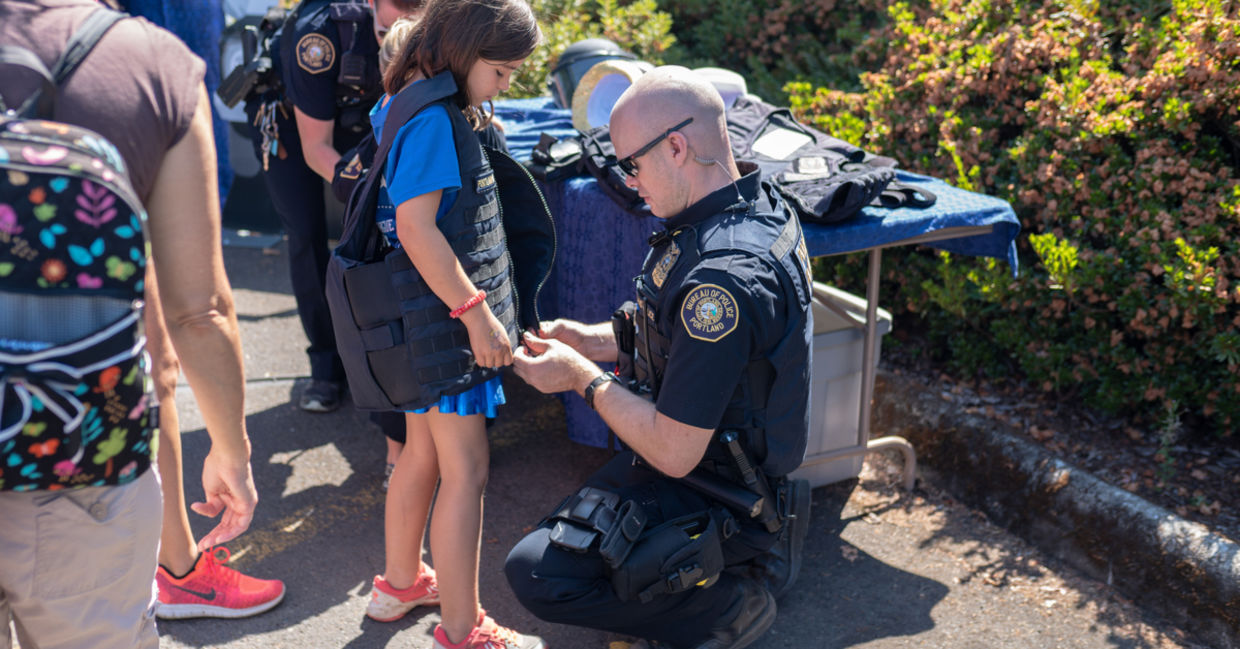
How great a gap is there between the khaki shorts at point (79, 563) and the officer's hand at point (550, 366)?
969 millimetres

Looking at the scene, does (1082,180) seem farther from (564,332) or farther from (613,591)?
(613,591)

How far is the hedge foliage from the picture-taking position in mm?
3133

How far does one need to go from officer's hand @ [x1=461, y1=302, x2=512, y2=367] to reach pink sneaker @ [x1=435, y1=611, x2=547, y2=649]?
0.72 meters

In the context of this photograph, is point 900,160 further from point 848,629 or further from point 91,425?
point 91,425

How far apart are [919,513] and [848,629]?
755 millimetres

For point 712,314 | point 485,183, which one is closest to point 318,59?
point 485,183

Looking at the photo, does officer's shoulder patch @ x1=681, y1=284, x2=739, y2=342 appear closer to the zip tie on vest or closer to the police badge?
the police badge

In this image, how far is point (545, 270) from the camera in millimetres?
2762

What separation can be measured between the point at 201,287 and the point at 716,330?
1058 mm

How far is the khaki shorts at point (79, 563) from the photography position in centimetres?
140

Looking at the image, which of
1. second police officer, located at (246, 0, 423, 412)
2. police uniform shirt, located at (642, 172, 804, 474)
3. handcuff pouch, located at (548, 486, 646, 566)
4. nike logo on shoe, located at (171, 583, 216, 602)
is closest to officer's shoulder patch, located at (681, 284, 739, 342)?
police uniform shirt, located at (642, 172, 804, 474)

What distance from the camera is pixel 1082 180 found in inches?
134

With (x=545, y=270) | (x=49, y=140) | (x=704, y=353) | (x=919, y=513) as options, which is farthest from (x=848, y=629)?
(x=49, y=140)

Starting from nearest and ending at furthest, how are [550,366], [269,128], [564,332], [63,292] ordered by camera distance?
[63,292] < [550,366] < [564,332] < [269,128]
